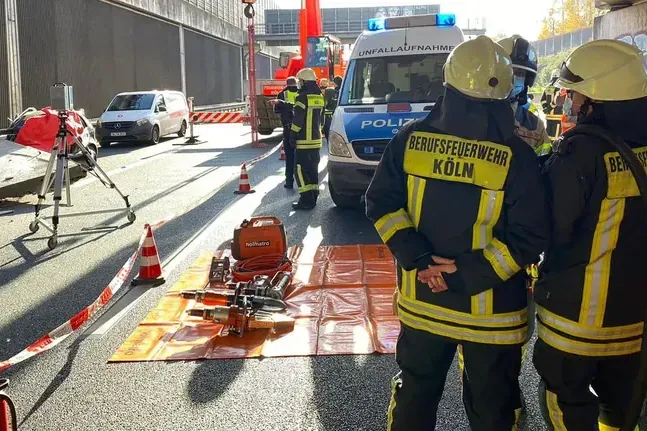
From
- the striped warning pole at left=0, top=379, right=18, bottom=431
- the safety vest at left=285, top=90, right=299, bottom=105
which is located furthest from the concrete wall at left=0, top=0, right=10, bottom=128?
the striped warning pole at left=0, top=379, right=18, bottom=431

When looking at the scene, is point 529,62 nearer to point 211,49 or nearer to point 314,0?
point 314,0

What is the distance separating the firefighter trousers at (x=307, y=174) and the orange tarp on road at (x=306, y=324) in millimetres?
3175

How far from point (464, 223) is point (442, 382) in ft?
2.35

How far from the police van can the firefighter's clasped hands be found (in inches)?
257

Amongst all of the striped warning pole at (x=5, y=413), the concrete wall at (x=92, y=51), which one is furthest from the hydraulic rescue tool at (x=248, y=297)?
the concrete wall at (x=92, y=51)

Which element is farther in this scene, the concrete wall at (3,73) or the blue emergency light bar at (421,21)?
the concrete wall at (3,73)

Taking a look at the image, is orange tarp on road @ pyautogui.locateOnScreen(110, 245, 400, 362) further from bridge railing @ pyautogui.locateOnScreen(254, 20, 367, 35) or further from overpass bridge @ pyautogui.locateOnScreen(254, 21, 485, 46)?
bridge railing @ pyautogui.locateOnScreen(254, 20, 367, 35)

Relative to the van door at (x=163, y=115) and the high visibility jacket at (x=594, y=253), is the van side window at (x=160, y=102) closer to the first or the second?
the van door at (x=163, y=115)

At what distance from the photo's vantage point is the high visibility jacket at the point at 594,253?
279 cm

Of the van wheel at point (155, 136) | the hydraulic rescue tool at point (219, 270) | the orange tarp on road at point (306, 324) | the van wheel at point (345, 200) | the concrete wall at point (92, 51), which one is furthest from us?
the concrete wall at point (92, 51)

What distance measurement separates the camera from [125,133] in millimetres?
22438

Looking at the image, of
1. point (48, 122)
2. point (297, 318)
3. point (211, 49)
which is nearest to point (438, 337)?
point (297, 318)

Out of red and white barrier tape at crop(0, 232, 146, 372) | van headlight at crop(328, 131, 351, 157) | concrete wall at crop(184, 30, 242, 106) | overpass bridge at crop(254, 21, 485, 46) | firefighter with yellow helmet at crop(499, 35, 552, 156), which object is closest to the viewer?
firefighter with yellow helmet at crop(499, 35, 552, 156)

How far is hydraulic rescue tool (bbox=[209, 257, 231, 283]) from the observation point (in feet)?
22.6
